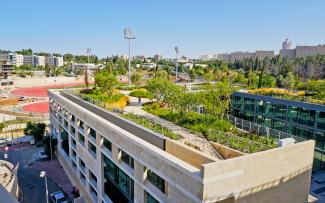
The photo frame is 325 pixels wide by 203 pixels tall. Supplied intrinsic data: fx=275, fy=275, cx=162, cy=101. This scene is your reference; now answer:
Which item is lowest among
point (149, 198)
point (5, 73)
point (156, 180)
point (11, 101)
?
point (11, 101)

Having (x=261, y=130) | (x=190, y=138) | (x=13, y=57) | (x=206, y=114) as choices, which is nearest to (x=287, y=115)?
(x=206, y=114)

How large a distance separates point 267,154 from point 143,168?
7.05 meters

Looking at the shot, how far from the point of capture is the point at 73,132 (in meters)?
30.6

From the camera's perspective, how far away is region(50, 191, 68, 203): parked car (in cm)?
2802

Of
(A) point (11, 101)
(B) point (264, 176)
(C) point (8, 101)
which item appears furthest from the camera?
(A) point (11, 101)

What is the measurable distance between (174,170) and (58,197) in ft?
65.5

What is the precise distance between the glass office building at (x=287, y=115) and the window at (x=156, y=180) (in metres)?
22.2

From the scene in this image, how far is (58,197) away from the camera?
92.8 ft

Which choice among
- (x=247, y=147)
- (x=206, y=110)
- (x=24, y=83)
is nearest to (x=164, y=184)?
(x=247, y=147)

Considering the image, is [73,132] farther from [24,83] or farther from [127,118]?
[24,83]

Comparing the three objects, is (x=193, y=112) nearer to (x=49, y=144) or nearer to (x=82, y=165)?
(x=82, y=165)

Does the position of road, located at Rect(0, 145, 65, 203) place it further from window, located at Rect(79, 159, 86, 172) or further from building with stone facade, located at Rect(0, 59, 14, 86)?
building with stone facade, located at Rect(0, 59, 14, 86)

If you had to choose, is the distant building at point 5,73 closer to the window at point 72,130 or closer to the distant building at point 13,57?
the distant building at point 13,57

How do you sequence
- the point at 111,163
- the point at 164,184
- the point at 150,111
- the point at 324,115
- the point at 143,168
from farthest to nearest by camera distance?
the point at 324,115, the point at 150,111, the point at 111,163, the point at 143,168, the point at 164,184
